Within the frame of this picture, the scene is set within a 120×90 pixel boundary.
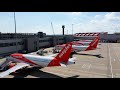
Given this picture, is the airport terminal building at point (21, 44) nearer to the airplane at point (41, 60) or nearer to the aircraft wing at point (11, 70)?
the airplane at point (41, 60)

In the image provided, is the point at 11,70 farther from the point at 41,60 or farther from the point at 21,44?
the point at 21,44

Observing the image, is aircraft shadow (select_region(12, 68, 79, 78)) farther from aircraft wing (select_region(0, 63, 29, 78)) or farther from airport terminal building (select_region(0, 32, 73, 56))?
airport terminal building (select_region(0, 32, 73, 56))

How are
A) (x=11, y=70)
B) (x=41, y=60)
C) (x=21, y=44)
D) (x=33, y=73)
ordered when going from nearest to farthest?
1. (x=11, y=70)
2. (x=33, y=73)
3. (x=41, y=60)
4. (x=21, y=44)

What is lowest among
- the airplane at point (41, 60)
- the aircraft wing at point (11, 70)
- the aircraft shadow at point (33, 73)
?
the aircraft shadow at point (33, 73)

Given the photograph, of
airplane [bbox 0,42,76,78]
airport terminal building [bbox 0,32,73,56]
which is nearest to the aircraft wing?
airplane [bbox 0,42,76,78]

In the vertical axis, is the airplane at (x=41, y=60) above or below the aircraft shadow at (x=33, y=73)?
above

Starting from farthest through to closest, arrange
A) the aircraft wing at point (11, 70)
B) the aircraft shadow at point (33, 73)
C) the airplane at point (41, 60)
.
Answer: the airplane at point (41, 60) < the aircraft shadow at point (33, 73) < the aircraft wing at point (11, 70)

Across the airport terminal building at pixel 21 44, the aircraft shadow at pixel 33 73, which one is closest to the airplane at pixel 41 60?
the aircraft shadow at pixel 33 73

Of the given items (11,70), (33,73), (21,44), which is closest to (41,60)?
(33,73)
